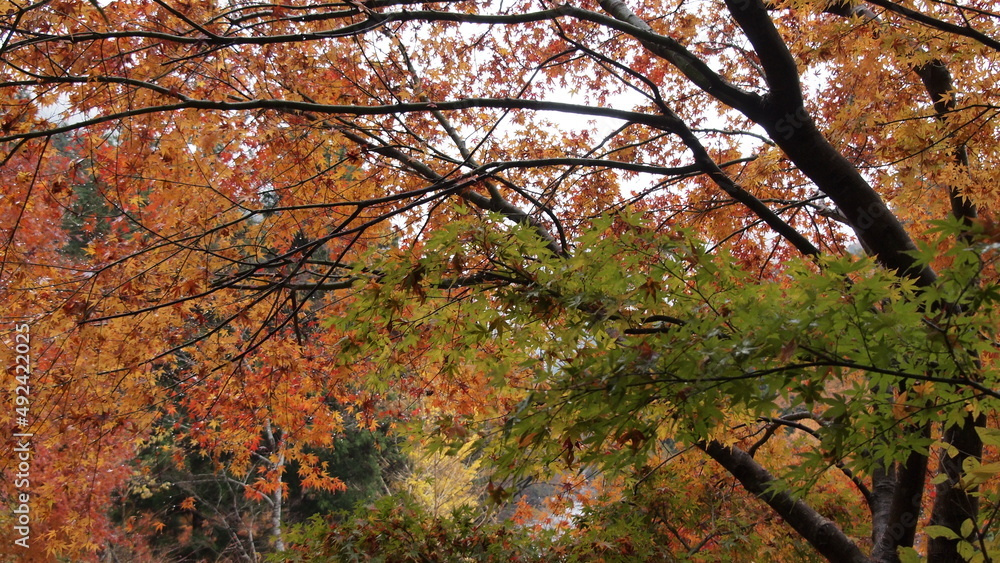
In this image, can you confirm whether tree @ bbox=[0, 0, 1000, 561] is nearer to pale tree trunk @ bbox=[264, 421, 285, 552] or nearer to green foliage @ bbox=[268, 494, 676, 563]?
green foliage @ bbox=[268, 494, 676, 563]

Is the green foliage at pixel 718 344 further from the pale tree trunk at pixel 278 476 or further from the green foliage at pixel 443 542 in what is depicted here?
the pale tree trunk at pixel 278 476

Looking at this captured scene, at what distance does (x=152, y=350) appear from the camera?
4.59m

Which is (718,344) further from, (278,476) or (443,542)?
(278,476)

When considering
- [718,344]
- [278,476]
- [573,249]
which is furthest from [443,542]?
[278,476]

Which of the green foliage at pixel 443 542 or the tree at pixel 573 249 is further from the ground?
the tree at pixel 573 249

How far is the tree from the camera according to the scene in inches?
57.1

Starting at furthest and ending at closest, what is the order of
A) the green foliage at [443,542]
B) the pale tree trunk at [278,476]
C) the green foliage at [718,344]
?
1. the pale tree trunk at [278,476]
2. the green foliage at [443,542]
3. the green foliage at [718,344]

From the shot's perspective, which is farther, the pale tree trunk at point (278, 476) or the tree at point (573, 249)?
the pale tree trunk at point (278, 476)

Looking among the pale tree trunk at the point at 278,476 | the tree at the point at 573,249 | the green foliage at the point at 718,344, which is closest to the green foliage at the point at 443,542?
the tree at the point at 573,249

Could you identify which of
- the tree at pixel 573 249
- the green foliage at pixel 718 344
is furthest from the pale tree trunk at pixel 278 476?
the green foliage at pixel 718 344

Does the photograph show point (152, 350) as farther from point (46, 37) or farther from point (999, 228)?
point (999, 228)

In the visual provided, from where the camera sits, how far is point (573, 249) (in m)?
3.99

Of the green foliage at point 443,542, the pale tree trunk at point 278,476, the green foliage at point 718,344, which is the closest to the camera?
the green foliage at point 718,344

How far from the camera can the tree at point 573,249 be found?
1450 mm
